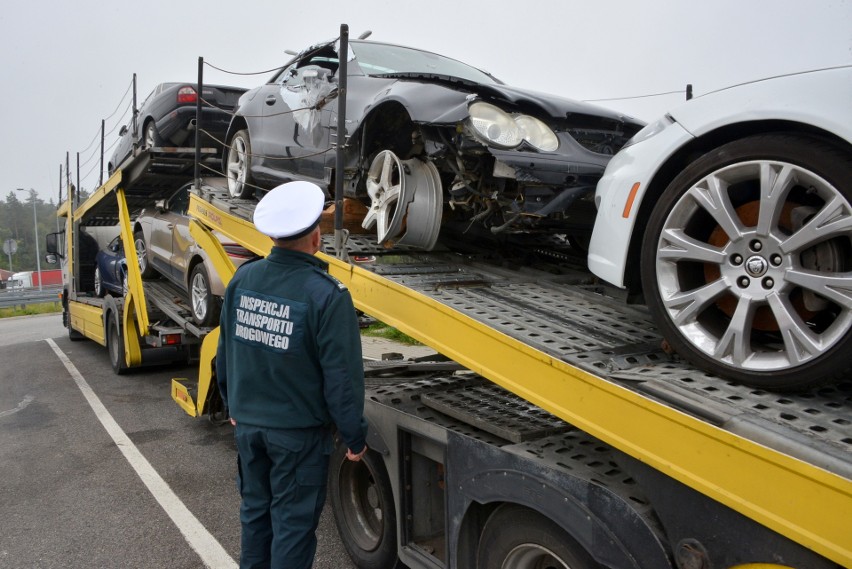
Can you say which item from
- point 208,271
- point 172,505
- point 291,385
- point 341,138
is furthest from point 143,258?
point 291,385

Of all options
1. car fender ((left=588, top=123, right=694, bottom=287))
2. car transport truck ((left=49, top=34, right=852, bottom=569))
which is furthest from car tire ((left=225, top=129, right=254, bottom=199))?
car fender ((left=588, top=123, right=694, bottom=287))

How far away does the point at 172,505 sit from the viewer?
4.75 m

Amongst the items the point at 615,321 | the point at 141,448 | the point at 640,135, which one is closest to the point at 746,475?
the point at 615,321

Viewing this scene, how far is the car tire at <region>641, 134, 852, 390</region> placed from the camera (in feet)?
6.42

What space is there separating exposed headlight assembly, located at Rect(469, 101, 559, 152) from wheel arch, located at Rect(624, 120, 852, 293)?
75 centimetres

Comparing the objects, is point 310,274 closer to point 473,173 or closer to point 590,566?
point 473,173

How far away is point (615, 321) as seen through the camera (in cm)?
298

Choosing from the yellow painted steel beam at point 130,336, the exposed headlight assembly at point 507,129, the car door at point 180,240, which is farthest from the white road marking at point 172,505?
the exposed headlight assembly at point 507,129

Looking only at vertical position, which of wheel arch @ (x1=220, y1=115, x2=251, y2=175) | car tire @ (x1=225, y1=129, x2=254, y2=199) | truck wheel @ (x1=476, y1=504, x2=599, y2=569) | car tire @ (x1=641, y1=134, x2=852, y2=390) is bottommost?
truck wheel @ (x1=476, y1=504, x2=599, y2=569)

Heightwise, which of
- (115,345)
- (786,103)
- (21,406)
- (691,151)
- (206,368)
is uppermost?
(786,103)

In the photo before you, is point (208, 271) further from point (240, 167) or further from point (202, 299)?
point (240, 167)

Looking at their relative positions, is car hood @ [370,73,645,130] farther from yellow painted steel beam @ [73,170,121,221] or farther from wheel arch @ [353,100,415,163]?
yellow painted steel beam @ [73,170,121,221]

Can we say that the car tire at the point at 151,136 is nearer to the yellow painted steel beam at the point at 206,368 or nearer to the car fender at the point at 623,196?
the yellow painted steel beam at the point at 206,368

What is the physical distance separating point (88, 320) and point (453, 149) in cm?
954
